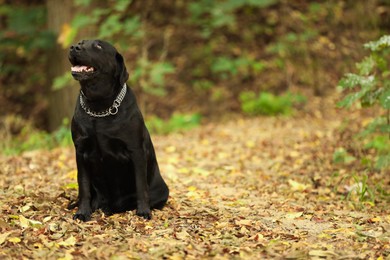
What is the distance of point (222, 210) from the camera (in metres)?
5.14

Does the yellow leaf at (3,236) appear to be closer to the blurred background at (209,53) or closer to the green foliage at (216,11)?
the blurred background at (209,53)

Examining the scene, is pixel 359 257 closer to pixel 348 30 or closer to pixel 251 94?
pixel 251 94

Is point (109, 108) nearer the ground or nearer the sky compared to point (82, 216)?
nearer the sky

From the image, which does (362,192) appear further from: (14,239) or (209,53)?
(209,53)

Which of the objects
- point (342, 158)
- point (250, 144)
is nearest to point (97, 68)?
point (342, 158)

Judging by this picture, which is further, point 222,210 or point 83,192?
point 222,210

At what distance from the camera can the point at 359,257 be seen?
13.1 ft

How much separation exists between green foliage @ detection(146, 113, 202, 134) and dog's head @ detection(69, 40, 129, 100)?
5.66 meters

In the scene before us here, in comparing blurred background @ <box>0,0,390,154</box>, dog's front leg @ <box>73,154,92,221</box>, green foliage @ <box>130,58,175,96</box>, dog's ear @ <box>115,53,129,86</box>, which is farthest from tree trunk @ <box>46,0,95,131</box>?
dog's front leg @ <box>73,154,92,221</box>

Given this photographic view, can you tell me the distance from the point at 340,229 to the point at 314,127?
17.3 feet

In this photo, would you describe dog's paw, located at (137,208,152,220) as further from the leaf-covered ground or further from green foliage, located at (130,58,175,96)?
green foliage, located at (130,58,175,96)

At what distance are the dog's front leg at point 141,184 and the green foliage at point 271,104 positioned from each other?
6.85 m

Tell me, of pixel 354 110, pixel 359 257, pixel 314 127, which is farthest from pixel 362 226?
pixel 354 110

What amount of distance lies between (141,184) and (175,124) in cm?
620
